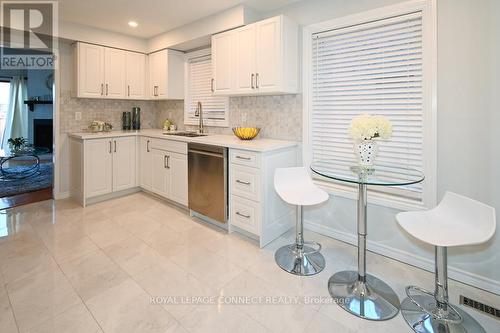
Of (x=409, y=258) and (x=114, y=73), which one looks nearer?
(x=409, y=258)

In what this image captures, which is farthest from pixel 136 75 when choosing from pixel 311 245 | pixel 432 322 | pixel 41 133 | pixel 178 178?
pixel 41 133

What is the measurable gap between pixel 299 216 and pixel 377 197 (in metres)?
0.75

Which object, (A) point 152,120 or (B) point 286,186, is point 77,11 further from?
(B) point 286,186

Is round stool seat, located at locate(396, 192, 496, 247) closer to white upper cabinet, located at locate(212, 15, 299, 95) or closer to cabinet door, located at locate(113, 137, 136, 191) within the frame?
white upper cabinet, located at locate(212, 15, 299, 95)

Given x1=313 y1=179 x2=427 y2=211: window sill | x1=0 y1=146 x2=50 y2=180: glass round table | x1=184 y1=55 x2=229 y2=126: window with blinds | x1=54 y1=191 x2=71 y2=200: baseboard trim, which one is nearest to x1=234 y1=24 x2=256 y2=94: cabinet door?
x1=184 y1=55 x2=229 y2=126: window with blinds

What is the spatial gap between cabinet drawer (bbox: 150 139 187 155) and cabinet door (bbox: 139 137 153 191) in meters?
0.15

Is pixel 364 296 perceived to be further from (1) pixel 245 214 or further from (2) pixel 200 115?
(2) pixel 200 115

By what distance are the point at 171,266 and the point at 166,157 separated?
5.92ft

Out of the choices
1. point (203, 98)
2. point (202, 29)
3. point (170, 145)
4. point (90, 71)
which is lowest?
point (170, 145)

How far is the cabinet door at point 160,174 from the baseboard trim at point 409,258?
1.98 meters

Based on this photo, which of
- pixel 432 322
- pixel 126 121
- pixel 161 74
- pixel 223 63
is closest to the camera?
pixel 432 322

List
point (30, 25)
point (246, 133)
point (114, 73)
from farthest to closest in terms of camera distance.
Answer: point (114, 73)
point (30, 25)
point (246, 133)

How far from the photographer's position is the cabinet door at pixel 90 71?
3924 millimetres

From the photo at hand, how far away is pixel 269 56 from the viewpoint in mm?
2900
